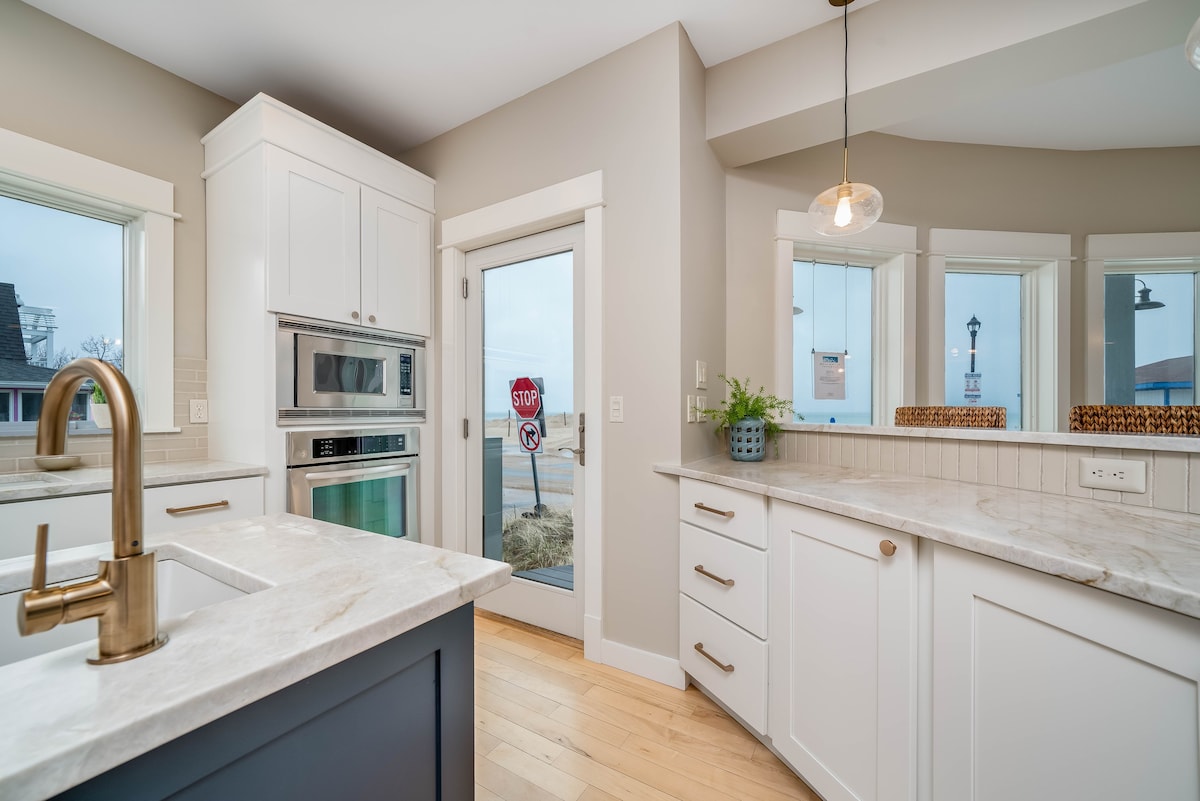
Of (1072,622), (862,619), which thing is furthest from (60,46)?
(1072,622)

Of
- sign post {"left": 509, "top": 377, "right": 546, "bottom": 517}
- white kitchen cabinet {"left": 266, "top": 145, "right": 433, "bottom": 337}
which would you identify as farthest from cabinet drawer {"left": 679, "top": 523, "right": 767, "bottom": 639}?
white kitchen cabinet {"left": 266, "top": 145, "right": 433, "bottom": 337}

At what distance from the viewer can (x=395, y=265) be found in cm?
258

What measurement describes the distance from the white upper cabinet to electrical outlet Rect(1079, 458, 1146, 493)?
110 inches

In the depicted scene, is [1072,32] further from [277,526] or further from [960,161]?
[277,526]

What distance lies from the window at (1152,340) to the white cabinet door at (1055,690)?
3180mm

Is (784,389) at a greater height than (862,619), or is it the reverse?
(784,389)

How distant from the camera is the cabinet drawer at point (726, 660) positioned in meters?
A: 1.54

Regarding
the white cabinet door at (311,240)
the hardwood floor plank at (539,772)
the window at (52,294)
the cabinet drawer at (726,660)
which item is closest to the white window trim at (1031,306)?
the cabinet drawer at (726,660)

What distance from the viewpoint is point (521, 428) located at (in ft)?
8.36

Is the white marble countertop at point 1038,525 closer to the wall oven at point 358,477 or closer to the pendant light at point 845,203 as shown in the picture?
the pendant light at point 845,203

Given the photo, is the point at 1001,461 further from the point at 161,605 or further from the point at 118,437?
the point at 161,605

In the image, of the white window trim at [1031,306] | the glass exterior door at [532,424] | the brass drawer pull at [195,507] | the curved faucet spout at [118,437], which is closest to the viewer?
the curved faucet spout at [118,437]

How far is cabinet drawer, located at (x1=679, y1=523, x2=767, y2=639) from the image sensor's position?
5.06 ft

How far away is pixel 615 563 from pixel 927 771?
4.11 feet
